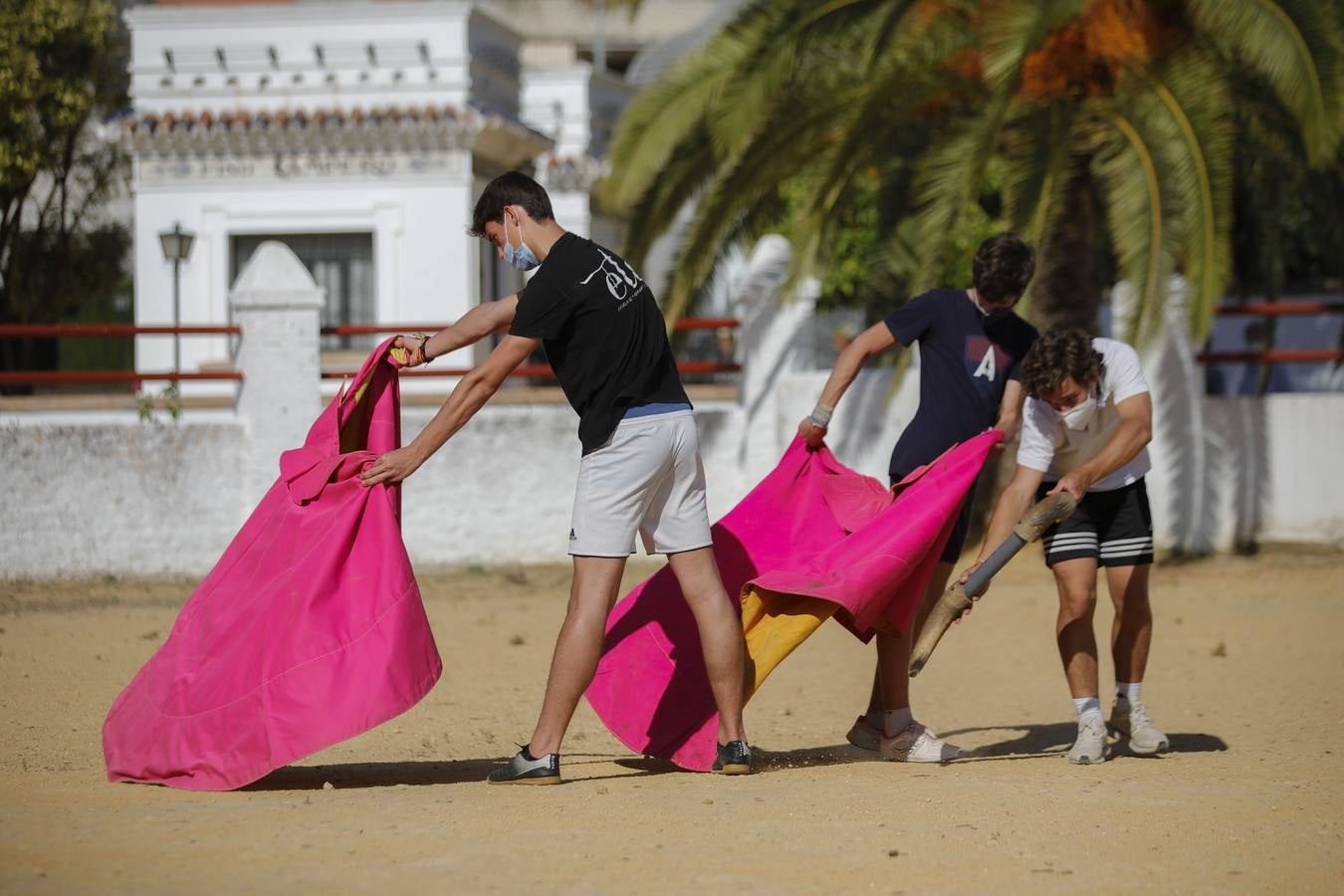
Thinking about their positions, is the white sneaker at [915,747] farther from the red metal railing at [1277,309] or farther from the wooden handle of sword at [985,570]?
the red metal railing at [1277,309]

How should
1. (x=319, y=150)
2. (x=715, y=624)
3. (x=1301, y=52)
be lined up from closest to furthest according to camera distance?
(x=715, y=624) → (x=1301, y=52) → (x=319, y=150)

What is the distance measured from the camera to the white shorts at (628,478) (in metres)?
5.48

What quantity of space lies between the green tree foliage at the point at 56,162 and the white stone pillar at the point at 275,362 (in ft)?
27.4

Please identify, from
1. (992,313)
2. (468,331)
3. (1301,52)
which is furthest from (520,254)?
(1301,52)

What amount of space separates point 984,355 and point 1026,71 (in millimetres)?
6368

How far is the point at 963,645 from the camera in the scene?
33.1 feet

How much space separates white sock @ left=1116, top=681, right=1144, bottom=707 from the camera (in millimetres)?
6520

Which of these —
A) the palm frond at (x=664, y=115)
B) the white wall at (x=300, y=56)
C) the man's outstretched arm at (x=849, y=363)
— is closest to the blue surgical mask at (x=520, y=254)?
the man's outstretched arm at (x=849, y=363)

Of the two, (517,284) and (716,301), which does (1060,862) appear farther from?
(716,301)

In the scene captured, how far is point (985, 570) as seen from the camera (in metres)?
5.84

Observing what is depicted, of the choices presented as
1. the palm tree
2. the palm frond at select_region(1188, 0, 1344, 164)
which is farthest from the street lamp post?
the palm frond at select_region(1188, 0, 1344, 164)

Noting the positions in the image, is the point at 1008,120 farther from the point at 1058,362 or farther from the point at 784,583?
the point at 784,583

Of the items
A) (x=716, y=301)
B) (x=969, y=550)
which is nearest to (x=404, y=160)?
(x=716, y=301)

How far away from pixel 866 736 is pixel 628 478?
1.60 meters
